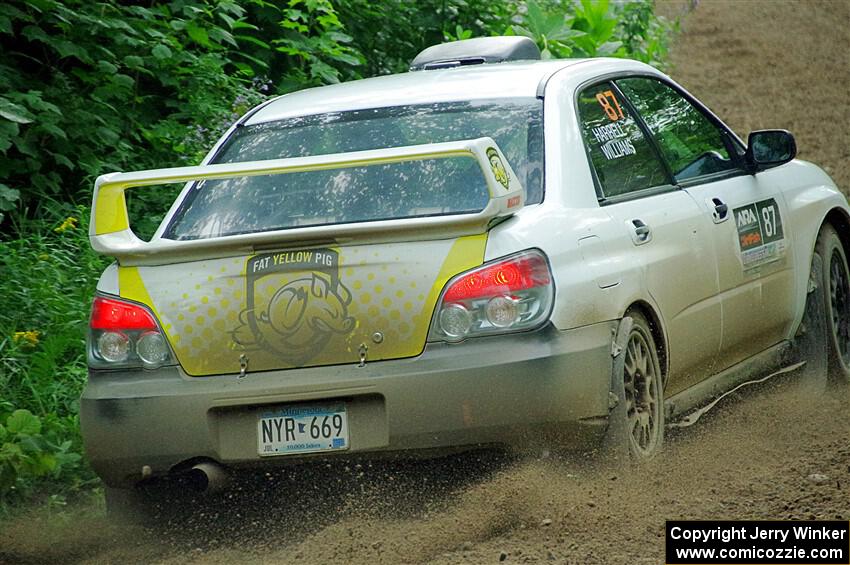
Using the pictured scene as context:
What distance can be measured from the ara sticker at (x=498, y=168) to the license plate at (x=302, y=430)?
33.6 inches

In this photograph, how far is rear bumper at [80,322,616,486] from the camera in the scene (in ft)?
14.4

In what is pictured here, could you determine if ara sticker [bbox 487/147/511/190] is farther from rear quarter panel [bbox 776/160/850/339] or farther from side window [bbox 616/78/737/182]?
rear quarter panel [bbox 776/160/850/339]

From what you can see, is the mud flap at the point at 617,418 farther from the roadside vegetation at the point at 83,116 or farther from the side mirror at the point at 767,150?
the roadside vegetation at the point at 83,116

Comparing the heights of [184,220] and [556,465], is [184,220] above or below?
above

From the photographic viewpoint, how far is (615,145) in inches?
215

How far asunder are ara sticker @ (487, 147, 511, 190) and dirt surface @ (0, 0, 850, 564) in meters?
0.87

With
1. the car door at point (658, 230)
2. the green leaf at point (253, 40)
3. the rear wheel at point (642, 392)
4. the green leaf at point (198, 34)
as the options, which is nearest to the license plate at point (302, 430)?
the rear wheel at point (642, 392)

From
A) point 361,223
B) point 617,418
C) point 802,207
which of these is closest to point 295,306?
point 361,223

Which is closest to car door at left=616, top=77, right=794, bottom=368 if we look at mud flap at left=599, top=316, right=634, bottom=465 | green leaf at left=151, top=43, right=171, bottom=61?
mud flap at left=599, top=316, right=634, bottom=465

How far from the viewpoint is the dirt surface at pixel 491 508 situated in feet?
14.1

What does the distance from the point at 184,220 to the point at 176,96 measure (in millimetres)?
4378

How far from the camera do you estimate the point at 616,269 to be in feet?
15.9

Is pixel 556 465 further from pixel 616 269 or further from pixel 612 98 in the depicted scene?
pixel 612 98

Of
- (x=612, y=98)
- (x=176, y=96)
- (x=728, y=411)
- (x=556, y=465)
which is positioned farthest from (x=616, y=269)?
(x=176, y=96)
